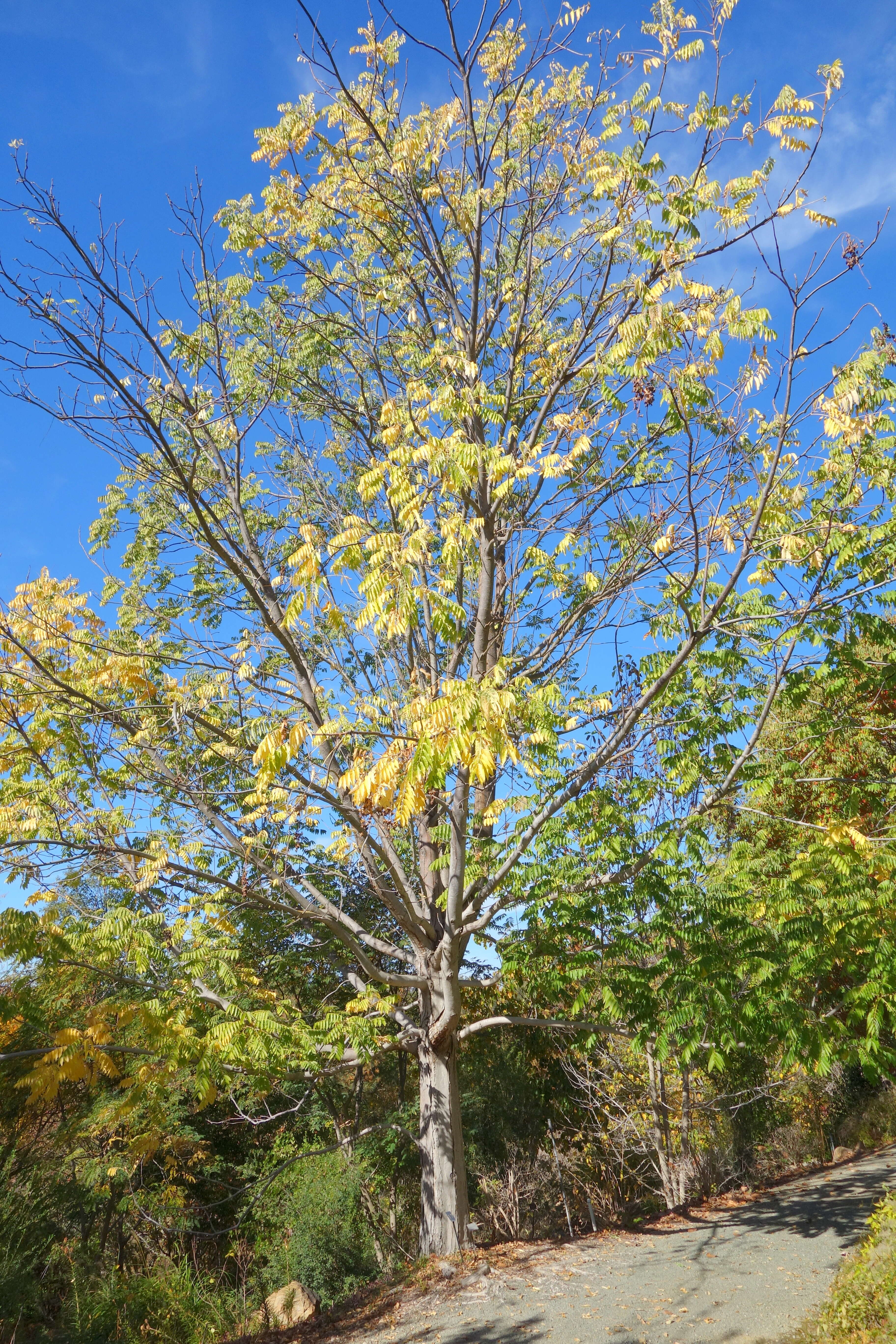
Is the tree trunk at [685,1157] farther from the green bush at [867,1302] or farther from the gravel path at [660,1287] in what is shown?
the green bush at [867,1302]

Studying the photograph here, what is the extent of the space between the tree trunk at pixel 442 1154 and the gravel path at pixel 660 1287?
640 millimetres

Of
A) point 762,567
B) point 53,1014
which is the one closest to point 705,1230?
point 762,567

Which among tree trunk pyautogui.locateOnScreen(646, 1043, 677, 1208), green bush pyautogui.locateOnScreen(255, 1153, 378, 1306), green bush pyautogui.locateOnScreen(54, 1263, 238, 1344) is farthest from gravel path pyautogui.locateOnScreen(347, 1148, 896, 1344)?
green bush pyautogui.locateOnScreen(54, 1263, 238, 1344)

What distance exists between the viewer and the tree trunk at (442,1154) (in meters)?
7.72

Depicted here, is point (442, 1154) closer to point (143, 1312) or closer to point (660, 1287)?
point (660, 1287)

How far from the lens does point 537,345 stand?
7.78 meters

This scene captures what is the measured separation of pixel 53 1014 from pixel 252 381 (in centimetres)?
808

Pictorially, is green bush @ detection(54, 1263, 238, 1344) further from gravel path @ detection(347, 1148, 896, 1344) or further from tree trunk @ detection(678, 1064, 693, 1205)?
tree trunk @ detection(678, 1064, 693, 1205)

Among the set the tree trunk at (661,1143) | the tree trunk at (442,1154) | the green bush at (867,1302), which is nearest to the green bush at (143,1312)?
the tree trunk at (442,1154)

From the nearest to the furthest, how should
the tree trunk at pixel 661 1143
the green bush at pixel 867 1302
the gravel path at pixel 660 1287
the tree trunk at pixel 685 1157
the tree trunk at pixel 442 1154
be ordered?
the green bush at pixel 867 1302 < the gravel path at pixel 660 1287 < the tree trunk at pixel 442 1154 < the tree trunk at pixel 661 1143 < the tree trunk at pixel 685 1157

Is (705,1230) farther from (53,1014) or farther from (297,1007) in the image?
(53,1014)

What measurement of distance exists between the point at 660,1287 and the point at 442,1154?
88.6 inches

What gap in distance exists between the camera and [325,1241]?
29.7 ft

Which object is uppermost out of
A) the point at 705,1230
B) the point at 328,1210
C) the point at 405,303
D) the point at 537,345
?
the point at 405,303
